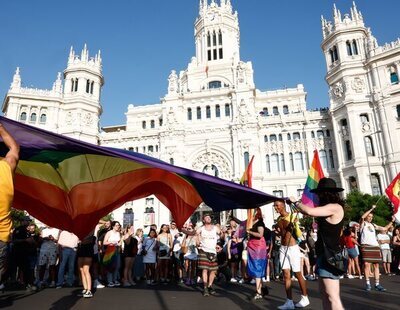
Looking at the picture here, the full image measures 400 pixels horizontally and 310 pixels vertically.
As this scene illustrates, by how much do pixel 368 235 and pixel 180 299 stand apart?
5.70m

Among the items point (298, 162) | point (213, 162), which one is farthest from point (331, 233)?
point (298, 162)

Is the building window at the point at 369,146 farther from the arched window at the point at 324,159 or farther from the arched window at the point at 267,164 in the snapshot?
the arched window at the point at 267,164

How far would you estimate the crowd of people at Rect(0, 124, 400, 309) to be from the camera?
415 cm

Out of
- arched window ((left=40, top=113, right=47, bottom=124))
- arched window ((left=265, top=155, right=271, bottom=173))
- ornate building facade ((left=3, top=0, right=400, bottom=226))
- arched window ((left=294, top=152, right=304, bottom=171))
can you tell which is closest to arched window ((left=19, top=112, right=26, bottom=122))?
ornate building facade ((left=3, top=0, right=400, bottom=226))

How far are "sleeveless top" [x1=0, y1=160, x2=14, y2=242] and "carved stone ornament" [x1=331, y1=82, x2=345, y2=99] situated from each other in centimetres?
4186

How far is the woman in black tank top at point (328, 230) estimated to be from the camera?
3971 millimetres

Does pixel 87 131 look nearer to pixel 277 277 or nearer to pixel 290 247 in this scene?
pixel 277 277

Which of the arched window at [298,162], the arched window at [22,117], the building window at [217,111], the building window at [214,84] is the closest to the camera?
the arched window at [298,162]

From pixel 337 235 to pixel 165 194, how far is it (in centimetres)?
521

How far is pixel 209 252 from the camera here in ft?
27.1

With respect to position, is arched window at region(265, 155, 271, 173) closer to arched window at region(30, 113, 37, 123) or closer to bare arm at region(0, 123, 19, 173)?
arched window at region(30, 113, 37, 123)

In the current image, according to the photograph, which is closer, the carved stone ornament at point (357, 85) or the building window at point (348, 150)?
the building window at point (348, 150)

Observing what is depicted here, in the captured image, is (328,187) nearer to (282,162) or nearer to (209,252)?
(209,252)

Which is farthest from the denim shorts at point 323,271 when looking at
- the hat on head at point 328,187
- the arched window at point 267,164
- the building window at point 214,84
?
the building window at point 214,84
